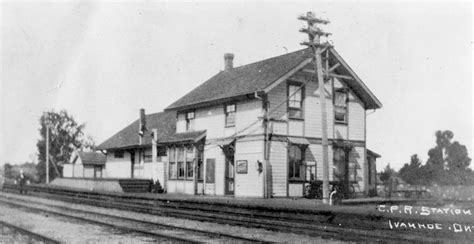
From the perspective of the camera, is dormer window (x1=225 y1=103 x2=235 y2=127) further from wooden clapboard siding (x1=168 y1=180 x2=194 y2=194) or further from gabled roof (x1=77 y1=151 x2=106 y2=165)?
gabled roof (x1=77 y1=151 x2=106 y2=165)

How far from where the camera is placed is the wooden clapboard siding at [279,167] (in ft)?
66.6

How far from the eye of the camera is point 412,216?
11953 millimetres

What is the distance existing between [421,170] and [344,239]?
34.4m

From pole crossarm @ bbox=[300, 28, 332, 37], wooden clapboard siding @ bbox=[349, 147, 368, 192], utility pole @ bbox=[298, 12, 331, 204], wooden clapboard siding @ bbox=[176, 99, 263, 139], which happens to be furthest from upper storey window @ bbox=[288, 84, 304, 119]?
pole crossarm @ bbox=[300, 28, 332, 37]

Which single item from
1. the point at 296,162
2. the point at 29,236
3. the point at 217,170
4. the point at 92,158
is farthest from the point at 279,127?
the point at 92,158

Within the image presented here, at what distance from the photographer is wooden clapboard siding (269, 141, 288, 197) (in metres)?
20.3

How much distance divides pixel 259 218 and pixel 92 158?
31121 mm

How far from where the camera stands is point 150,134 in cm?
3014

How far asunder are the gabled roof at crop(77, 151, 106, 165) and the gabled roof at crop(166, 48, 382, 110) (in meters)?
18.9

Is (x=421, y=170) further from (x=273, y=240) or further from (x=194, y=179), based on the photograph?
(x=273, y=240)

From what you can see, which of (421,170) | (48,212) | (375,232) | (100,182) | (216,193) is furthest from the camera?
(421,170)

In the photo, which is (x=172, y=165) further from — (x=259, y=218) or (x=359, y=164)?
(x=259, y=218)

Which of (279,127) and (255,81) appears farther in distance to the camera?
(255,81)

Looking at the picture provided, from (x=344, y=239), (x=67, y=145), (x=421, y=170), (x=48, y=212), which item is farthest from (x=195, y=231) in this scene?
(x=67, y=145)
